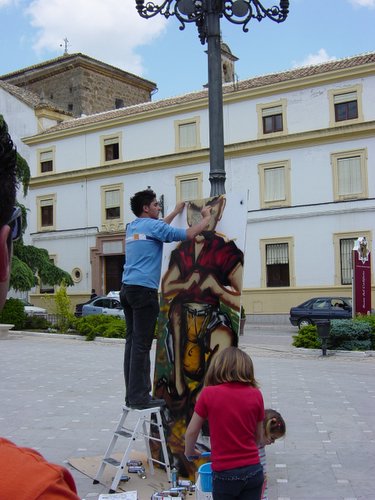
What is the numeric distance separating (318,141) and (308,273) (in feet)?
20.9

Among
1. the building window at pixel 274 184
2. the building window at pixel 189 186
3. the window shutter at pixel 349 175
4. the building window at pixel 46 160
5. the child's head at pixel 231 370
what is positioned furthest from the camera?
the building window at pixel 46 160

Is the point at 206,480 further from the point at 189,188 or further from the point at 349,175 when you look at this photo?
the point at 189,188

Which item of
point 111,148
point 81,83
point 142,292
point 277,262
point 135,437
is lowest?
point 135,437

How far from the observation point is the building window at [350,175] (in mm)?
29531

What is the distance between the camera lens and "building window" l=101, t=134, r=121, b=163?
122 feet

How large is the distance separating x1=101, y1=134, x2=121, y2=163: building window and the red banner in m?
19.8

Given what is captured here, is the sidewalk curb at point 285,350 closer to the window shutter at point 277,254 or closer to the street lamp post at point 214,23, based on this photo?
the street lamp post at point 214,23

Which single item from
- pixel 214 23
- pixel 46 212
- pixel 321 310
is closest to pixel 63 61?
pixel 46 212

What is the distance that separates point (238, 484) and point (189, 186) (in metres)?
31.3

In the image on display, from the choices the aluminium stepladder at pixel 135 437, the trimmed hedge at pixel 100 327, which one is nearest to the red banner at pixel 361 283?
the trimmed hedge at pixel 100 327

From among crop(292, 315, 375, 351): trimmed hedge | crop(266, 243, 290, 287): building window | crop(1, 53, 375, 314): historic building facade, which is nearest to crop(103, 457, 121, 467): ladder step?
crop(292, 315, 375, 351): trimmed hedge

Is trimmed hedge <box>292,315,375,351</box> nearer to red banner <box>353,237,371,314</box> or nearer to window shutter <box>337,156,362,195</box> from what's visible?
red banner <box>353,237,371,314</box>

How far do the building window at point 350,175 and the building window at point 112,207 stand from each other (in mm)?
12762

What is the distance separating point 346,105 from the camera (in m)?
30.0
